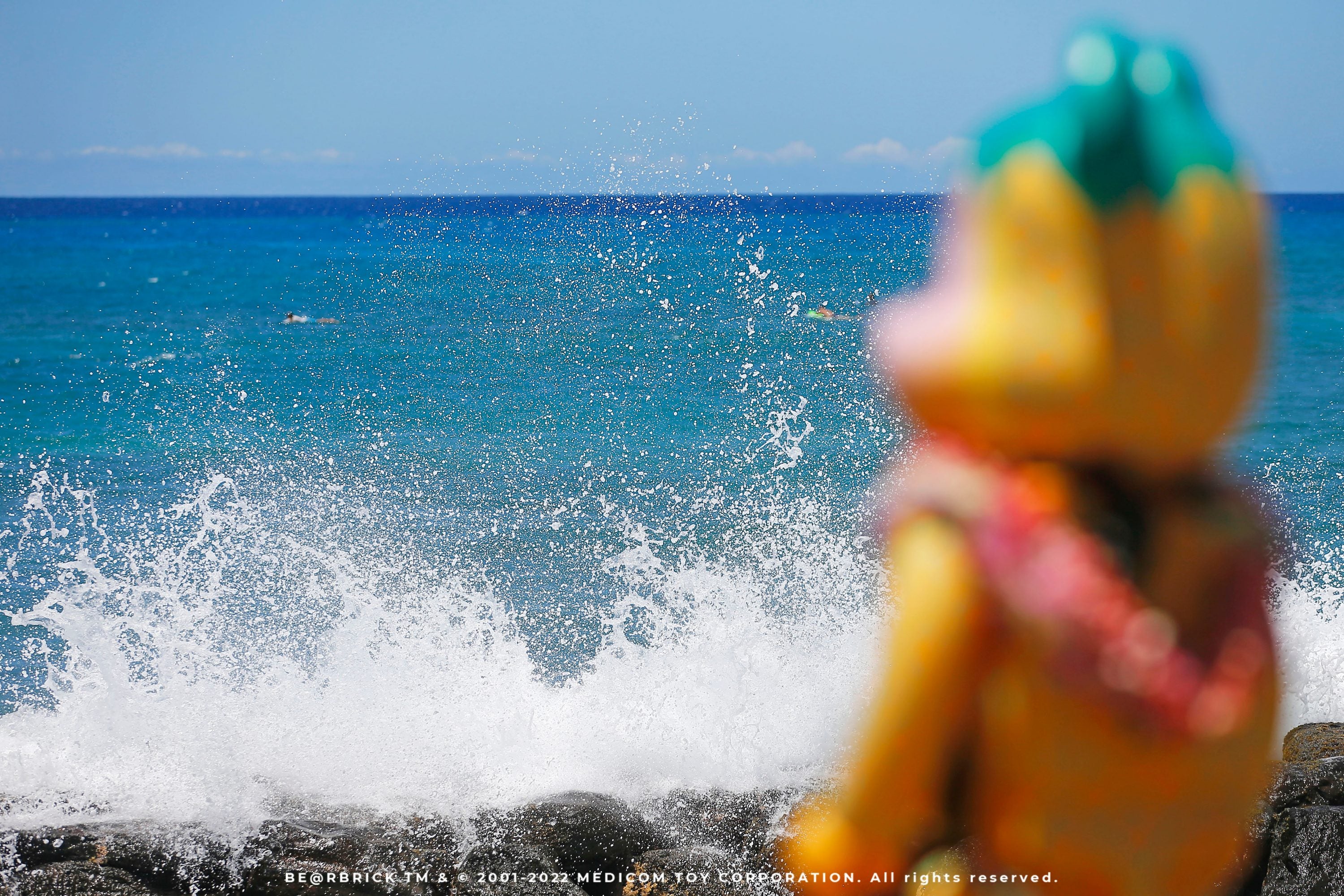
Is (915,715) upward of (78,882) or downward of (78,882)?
upward

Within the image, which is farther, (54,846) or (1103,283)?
(54,846)

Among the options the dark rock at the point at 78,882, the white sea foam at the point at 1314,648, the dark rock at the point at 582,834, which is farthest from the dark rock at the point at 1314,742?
the dark rock at the point at 78,882

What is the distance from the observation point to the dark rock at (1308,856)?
14.5 feet

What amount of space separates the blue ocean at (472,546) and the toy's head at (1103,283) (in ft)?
0.36

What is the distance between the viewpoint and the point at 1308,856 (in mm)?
4465

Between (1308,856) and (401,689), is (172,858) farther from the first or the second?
(1308,856)

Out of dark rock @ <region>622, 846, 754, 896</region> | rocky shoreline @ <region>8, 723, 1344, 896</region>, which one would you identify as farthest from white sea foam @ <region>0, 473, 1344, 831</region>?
dark rock @ <region>622, 846, 754, 896</region>

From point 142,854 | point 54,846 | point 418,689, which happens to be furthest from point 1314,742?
point 54,846

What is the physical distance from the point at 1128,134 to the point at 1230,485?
0.34m

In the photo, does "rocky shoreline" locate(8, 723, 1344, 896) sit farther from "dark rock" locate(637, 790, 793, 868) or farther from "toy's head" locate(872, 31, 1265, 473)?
"toy's head" locate(872, 31, 1265, 473)

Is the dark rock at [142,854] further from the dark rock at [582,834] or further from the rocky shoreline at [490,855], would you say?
the dark rock at [582,834]

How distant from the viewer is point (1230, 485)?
1082 mm

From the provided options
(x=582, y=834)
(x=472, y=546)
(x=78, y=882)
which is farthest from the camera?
(x=472, y=546)

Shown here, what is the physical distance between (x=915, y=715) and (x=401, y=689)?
609 centimetres
